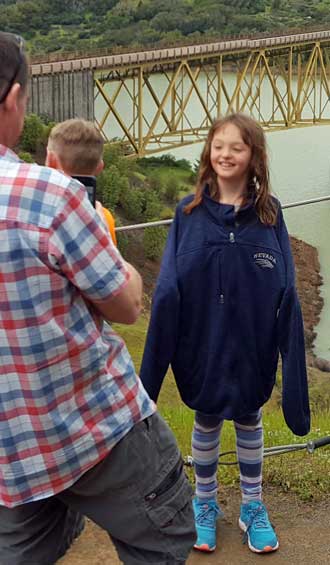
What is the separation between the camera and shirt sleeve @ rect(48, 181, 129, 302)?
4.99 feet

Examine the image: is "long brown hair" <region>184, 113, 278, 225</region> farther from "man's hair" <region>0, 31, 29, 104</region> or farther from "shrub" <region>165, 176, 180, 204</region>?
"shrub" <region>165, 176, 180, 204</region>

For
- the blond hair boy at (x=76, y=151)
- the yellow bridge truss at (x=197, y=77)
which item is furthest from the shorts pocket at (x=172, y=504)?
the yellow bridge truss at (x=197, y=77)

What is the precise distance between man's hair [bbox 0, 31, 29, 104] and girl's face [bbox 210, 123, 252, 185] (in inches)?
38.6

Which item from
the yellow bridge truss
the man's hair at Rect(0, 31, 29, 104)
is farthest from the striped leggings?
the yellow bridge truss

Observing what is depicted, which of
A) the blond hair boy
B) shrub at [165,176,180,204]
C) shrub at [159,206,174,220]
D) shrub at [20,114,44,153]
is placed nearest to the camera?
the blond hair boy

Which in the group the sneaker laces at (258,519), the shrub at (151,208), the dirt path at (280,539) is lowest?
the shrub at (151,208)

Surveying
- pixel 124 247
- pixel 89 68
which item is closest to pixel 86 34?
pixel 89 68

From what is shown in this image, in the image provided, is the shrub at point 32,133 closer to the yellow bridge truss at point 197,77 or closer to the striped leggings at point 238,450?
the yellow bridge truss at point 197,77

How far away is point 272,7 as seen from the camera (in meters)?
62.8

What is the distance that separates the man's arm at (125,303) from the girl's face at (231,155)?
35.3 inches

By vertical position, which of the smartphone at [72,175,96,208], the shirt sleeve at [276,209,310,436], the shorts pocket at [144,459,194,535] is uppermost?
the smartphone at [72,175,96,208]

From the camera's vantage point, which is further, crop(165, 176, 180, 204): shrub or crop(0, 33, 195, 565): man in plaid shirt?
crop(165, 176, 180, 204): shrub

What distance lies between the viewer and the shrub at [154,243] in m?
19.2

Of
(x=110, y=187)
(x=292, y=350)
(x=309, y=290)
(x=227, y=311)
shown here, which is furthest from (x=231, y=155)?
(x=110, y=187)
